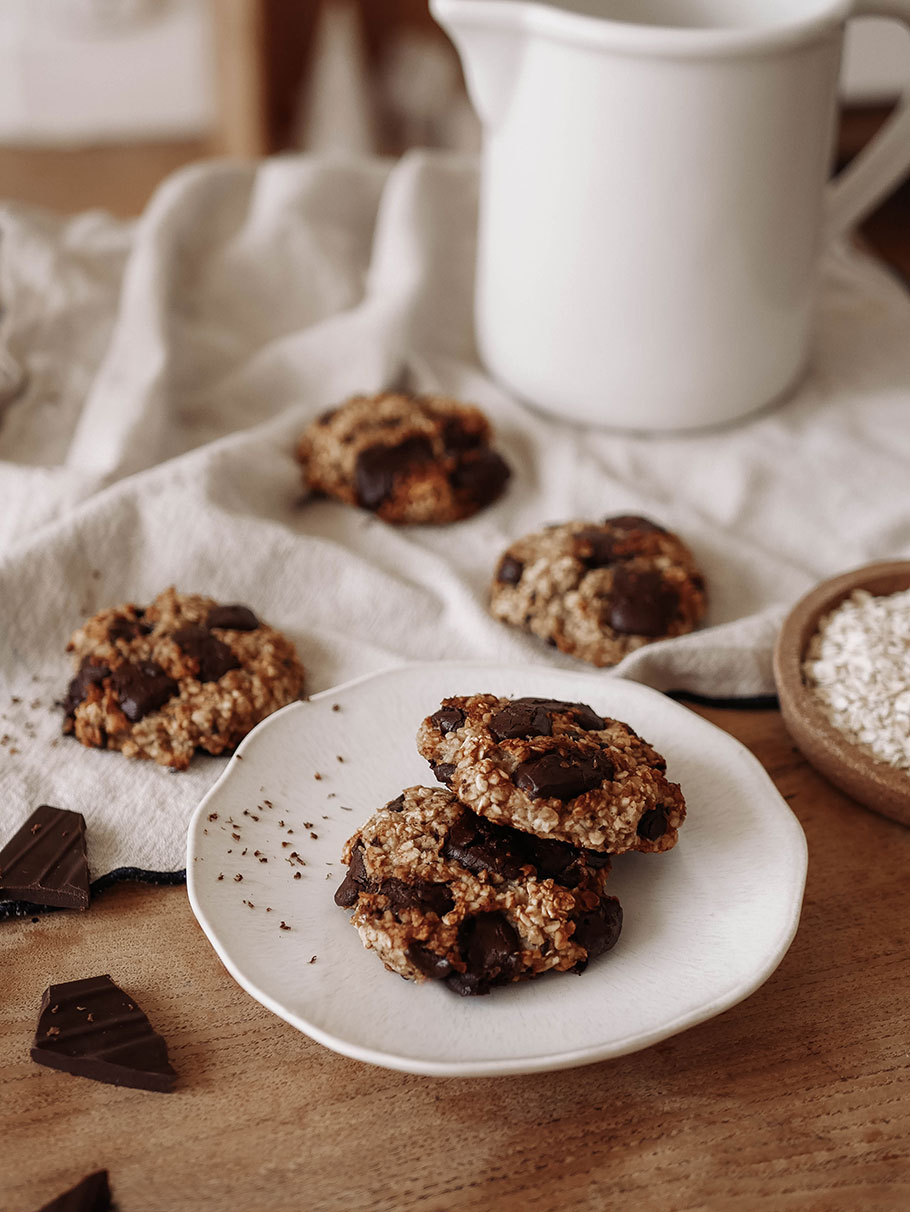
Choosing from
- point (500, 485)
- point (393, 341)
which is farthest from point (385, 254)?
point (500, 485)

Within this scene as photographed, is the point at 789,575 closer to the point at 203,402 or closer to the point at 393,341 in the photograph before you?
the point at 393,341

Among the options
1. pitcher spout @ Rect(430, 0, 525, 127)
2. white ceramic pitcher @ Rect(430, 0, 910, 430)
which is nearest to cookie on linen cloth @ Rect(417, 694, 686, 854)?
white ceramic pitcher @ Rect(430, 0, 910, 430)

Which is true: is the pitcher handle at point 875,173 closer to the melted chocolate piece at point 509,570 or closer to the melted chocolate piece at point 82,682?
the melted chocolate piece at point 509,570

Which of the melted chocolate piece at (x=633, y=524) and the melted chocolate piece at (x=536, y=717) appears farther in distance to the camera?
the melted chocolate piece at (x=633, y=524)

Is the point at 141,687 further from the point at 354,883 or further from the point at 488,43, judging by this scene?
the point at 488,43

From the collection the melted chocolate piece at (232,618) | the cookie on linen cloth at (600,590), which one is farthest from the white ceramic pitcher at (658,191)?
the melted chocolate piece at (232,618)

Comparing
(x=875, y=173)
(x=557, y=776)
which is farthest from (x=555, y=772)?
(x=875, y=173)
